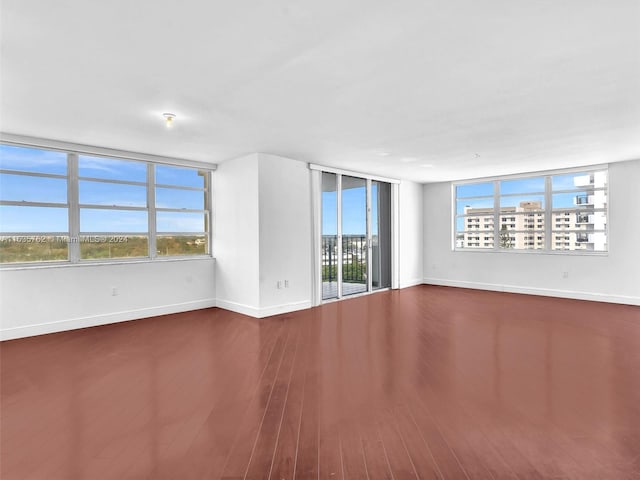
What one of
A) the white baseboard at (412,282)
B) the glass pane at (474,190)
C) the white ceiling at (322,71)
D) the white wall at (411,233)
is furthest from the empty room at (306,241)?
the white wall at (411,233)

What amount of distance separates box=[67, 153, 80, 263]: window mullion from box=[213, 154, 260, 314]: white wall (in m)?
1.96

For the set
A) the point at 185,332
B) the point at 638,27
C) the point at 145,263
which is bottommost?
the point at 185,332

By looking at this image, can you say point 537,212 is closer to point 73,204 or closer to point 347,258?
point 347,258

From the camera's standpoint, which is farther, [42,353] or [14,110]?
[42,353]

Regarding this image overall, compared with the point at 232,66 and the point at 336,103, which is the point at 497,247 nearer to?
the point at 336,103

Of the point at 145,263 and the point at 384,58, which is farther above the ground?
the point at 384,58

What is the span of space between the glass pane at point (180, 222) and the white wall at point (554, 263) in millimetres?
5413

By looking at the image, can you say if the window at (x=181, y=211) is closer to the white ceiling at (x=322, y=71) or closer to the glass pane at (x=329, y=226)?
the white ceiling at (x=322, y=71)

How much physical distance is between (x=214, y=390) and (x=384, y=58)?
9.15 feet

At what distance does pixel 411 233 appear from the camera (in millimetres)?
8328

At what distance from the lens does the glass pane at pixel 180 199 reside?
18.2ft

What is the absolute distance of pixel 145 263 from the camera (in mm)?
5199

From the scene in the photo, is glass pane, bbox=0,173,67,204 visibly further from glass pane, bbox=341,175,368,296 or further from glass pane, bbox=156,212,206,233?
glass pane, bbox=341,175,368,296

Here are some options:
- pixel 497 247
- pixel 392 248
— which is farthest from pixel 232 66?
pixel 497 247
